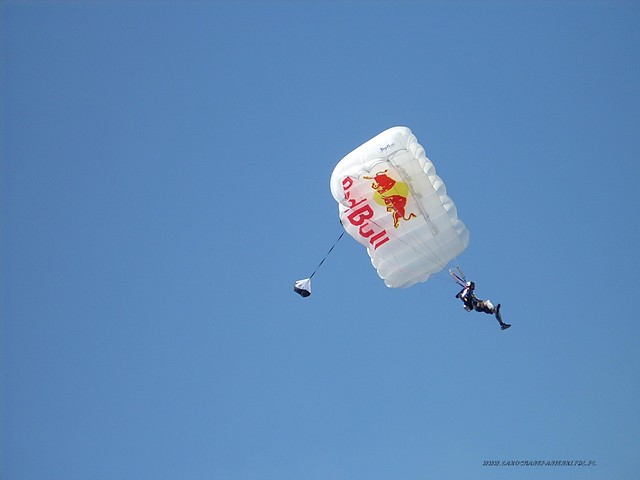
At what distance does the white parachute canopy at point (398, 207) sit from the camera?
113 ft

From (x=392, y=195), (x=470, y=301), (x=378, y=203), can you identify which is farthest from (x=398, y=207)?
(x=470, y=301)

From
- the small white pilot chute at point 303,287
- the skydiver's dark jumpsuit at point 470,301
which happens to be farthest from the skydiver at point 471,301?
the small white pilot chute at point 303,287

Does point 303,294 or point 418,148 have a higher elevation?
point 418,148

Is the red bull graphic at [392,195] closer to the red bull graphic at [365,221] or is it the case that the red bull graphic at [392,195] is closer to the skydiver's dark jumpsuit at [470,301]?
the red bull graphic at [365,221]

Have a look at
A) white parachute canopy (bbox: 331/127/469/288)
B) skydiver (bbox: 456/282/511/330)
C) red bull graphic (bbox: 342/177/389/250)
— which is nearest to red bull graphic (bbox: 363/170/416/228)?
white parachute canopy (bbox: 331/127/469/288)

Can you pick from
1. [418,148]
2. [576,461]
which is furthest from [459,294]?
[576,461]

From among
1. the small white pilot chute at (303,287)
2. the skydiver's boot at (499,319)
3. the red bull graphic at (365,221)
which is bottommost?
the skydiver's boot at (499,319)

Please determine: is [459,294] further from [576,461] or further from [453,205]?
[576,461]

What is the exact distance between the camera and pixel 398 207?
34.8 m

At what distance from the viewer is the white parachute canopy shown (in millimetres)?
34406

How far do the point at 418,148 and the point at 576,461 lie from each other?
1176 cm

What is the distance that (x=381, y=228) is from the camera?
35.1 meters

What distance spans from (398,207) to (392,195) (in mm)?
403

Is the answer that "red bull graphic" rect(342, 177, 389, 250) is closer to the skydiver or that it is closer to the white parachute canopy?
the white parachute canopy
